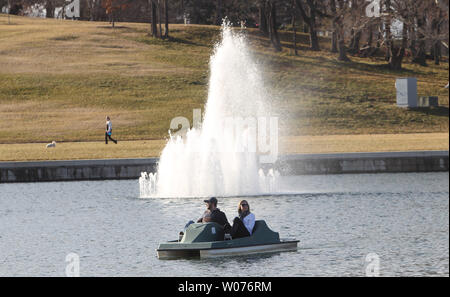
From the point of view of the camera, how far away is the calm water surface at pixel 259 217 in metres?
19.1

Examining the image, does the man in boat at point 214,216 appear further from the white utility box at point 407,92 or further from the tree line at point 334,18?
the white utility box at point 407,92

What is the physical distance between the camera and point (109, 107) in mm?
64438

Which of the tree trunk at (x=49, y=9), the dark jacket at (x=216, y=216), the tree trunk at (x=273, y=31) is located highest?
the tree trunk at (x=49, y=9)

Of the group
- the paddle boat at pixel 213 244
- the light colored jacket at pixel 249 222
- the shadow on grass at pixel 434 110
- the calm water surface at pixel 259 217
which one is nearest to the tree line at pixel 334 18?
the shadow on grass at pixel 434 110

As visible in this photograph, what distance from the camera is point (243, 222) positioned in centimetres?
1986

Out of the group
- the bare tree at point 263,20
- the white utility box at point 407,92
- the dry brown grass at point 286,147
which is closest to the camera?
the dry brown grass at point 286,147

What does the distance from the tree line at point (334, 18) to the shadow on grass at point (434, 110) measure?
455cm

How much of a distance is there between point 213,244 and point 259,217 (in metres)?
7.10

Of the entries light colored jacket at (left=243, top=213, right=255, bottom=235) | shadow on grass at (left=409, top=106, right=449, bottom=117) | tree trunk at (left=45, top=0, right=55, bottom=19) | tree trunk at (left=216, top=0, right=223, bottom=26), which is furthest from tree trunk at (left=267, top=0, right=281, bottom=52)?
light colored jacket at (left=243, top=213, right=255, bottom=235)

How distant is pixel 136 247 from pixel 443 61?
73521mm

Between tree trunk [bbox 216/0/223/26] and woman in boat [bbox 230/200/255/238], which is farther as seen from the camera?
tree trunk [bbox 216/0/223/26]

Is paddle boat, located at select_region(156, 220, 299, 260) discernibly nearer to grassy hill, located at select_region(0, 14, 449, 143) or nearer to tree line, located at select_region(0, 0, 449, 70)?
tree line, located at select_region(0, 0, 449, 70)

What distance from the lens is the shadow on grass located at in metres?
61.0

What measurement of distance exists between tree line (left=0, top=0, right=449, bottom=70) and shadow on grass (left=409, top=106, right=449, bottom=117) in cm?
455
